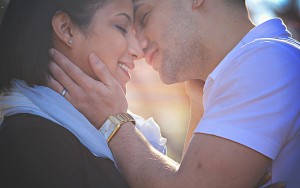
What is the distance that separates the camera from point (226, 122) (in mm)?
2045

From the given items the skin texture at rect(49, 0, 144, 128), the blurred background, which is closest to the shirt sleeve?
the skin texture at rect(49, 0, 144, 128)

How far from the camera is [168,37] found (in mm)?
3305

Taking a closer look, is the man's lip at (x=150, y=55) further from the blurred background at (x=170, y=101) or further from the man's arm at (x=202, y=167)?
the blurred background at (x=170, y=101)

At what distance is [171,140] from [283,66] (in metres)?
7.21

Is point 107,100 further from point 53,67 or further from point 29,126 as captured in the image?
point 29,126

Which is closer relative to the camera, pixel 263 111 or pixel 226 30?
pixel 263 111

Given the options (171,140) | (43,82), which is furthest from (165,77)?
(171,140)

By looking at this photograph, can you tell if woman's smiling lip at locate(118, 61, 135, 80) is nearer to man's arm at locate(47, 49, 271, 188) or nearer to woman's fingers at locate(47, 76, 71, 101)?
woman's fingers at locate(47, 76, 71, 101)

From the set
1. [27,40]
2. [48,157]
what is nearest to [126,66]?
[27,40]

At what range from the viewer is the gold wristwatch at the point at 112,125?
2.43 metres

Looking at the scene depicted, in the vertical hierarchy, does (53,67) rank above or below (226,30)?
below

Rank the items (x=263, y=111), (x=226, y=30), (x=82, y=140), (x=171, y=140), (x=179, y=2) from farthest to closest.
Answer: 1. (x=171, y=140)
2. (x=179, y=2)
3. (x=226, y=30)
4. (x=82, y=140)
5. (x=263, y=111)

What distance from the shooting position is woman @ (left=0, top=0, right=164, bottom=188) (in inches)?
76.2

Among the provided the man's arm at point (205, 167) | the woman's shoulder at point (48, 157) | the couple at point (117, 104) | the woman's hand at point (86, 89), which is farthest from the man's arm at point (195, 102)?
the woman's shoulder at point (48, 157)
